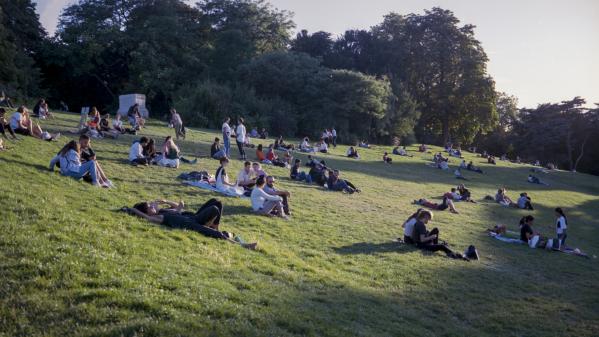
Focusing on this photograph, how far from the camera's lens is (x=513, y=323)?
996 cm

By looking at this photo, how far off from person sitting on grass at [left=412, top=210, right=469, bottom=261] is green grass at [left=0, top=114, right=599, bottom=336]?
67cm

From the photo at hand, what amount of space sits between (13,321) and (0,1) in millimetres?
55665

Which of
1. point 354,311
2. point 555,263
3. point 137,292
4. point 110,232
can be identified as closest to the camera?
point 137,292

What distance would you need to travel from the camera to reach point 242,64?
56.1 metres

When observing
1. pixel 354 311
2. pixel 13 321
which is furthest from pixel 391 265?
pixel 13 321

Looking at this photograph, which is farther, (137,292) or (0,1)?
(0,1)

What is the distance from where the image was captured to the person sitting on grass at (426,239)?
1527cm

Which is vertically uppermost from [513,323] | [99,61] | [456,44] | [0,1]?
[456,44]

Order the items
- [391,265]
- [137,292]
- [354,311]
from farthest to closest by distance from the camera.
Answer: [391,265] → [354,311] → [137,292]

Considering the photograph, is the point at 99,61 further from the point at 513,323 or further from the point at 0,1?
the point at 513,323

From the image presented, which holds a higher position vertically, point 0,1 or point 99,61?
point 0,1

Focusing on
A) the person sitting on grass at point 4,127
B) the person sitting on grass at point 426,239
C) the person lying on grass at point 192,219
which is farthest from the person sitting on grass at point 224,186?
the person sitting on grass at point 4,127

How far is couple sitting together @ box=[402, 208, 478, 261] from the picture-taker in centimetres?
1527

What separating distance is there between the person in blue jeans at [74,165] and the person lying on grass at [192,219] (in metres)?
3.41
